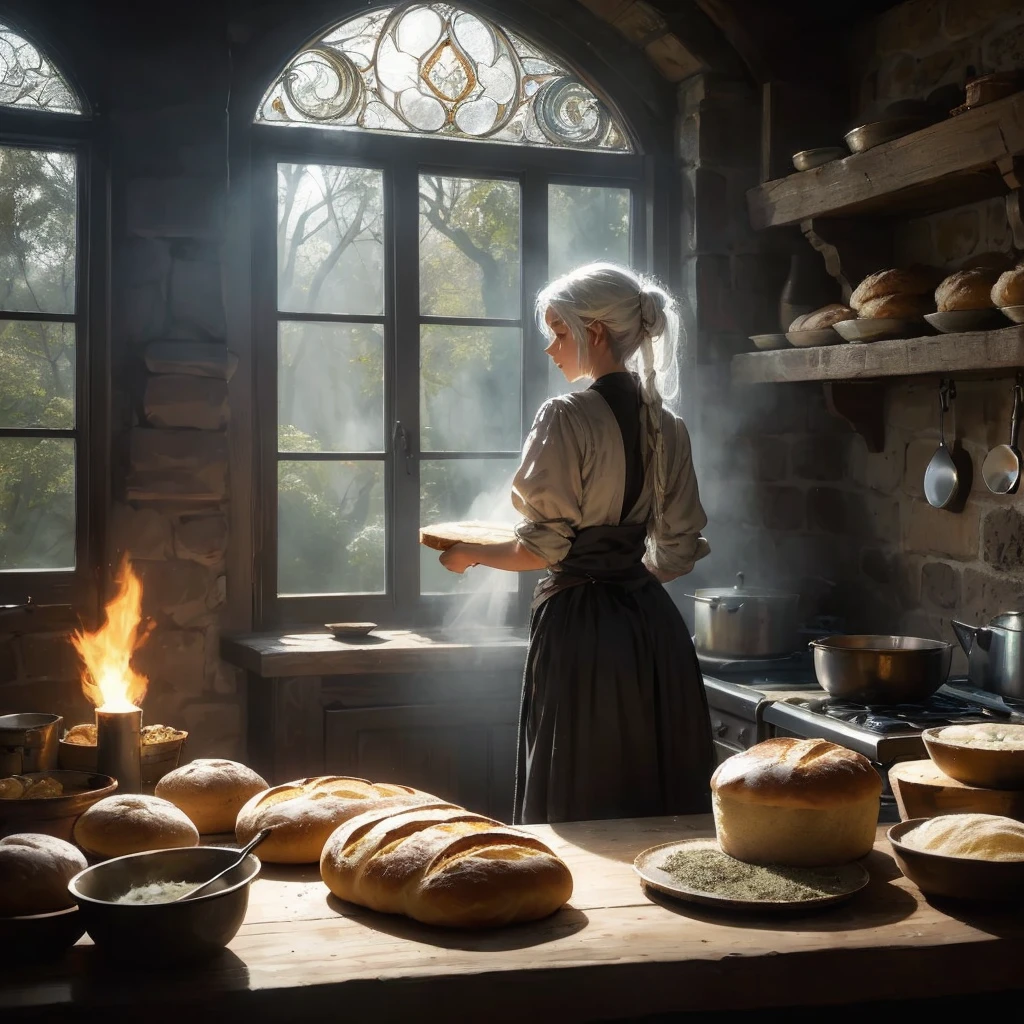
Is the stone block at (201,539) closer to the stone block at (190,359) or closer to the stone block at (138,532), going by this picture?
the stone block at (138,532)

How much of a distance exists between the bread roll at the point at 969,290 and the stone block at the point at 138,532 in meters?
2.14

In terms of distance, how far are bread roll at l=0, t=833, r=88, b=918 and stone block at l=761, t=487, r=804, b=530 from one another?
297 cm

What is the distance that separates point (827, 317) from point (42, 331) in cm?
220

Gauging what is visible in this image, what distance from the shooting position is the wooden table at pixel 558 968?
117cm

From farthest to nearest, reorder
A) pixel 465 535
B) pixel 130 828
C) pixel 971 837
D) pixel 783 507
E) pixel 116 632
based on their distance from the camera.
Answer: pixel 783 507 → pixel 116 632 → pixel 465 535 → pixel 130 828 → pixel 971 837

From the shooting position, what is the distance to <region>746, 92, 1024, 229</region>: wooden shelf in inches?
111

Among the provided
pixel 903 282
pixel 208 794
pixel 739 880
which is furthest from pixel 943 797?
pixel 903 282

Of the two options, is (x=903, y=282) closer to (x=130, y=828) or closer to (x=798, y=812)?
(x=798, y=812)

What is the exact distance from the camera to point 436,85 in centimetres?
383

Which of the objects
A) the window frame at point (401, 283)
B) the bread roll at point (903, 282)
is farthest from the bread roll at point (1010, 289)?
the window frame at point (401, 283)

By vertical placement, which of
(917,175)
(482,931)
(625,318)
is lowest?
(482,931)

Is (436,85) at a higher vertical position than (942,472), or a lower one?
higher

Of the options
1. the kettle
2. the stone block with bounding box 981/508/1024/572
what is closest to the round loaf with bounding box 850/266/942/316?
the stone block with bounding box 981/508/1024/572

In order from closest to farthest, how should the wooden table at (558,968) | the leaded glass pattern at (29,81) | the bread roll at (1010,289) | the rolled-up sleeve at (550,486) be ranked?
the wooden table at (558,968) < the rolled-up sleeve at (550,486) < the bread roll at (1010,289) < the leaded glass pattern at (29,81)
